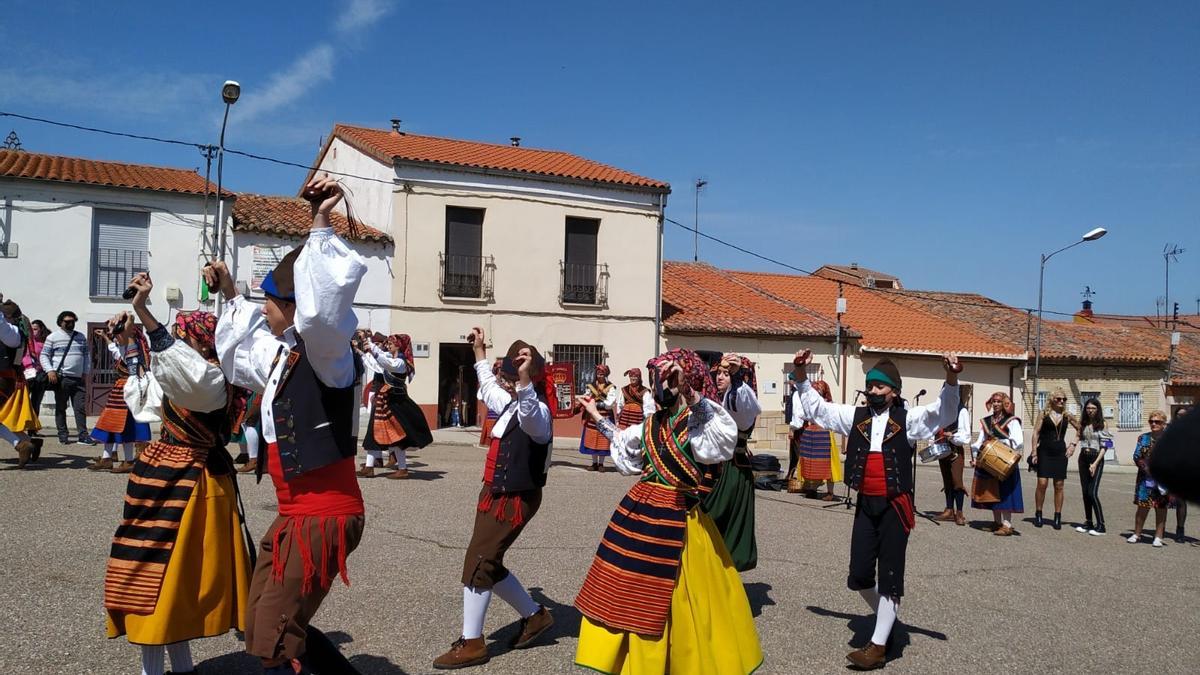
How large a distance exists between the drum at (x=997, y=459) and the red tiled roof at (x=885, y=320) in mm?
12178

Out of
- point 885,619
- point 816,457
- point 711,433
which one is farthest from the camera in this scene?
point 816,457

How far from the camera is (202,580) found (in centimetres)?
376

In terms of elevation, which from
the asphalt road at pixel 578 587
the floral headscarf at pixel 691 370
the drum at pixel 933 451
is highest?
the floral headscarf at pixel 691 370

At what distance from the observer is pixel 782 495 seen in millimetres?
12422

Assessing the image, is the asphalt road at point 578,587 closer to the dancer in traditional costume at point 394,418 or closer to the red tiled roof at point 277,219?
the dancer in traditional costume at point 394,418

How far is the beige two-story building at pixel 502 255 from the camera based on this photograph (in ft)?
61.1

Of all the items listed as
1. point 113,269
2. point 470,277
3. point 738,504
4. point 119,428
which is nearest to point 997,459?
point 738,504

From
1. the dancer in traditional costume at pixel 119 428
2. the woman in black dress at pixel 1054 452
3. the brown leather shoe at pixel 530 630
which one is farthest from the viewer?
the woman in black dress at pixel 1054 452

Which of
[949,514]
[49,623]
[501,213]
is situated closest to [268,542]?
[49,623]

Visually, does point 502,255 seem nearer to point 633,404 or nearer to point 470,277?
point 470,277

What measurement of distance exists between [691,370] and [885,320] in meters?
22.1

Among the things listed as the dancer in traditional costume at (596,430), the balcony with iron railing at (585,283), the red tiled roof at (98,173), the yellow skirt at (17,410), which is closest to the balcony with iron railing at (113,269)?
the red tiled roof at (98,173)

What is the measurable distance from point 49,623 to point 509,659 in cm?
257

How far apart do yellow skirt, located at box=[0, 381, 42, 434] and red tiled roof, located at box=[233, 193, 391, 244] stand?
7.42m
